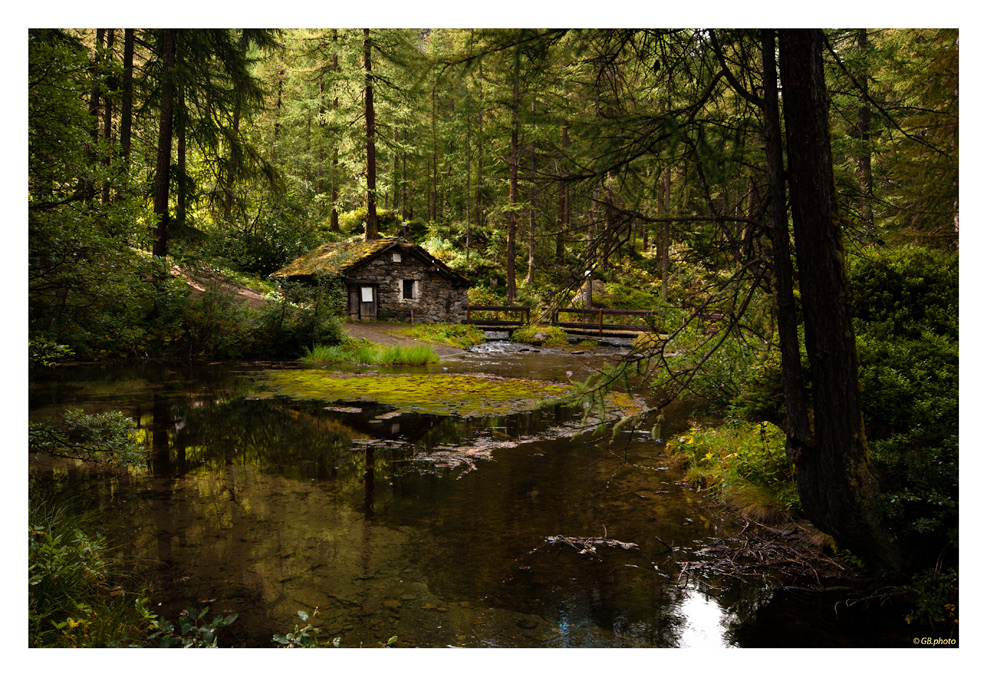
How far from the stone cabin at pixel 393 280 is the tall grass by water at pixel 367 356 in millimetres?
9128

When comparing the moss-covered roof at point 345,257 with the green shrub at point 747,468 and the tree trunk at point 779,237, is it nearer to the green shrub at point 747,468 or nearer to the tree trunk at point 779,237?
the green shrub at point 747,468

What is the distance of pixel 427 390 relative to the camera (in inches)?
495

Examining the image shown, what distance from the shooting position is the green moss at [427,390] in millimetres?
11039

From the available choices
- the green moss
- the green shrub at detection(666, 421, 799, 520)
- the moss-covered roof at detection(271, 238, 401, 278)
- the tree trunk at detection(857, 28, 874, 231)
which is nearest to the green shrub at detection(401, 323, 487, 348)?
the moss-covered roof at detection(271, 238, 401, 278)

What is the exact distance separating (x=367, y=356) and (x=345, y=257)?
33.4 feet

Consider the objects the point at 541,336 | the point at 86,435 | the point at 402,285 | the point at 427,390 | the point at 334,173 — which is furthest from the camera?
the point at 334,173

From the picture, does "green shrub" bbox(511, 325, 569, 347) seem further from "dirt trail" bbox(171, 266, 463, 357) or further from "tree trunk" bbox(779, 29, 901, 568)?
"tree trunk" bbox(779, 29, 901, 568)

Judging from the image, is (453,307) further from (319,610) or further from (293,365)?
(319,610)

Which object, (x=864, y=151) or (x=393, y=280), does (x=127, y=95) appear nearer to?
(x=393, y=280)

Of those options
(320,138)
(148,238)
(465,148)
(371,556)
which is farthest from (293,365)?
(465,148)

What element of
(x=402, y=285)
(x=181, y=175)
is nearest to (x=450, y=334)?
(x=402, y=285)

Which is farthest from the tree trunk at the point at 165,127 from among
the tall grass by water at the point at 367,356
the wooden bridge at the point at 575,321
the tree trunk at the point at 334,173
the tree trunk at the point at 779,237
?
the tree trunk at the point at 334,173

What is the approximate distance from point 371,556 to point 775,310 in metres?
3.73

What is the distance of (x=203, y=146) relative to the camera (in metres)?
15.8
